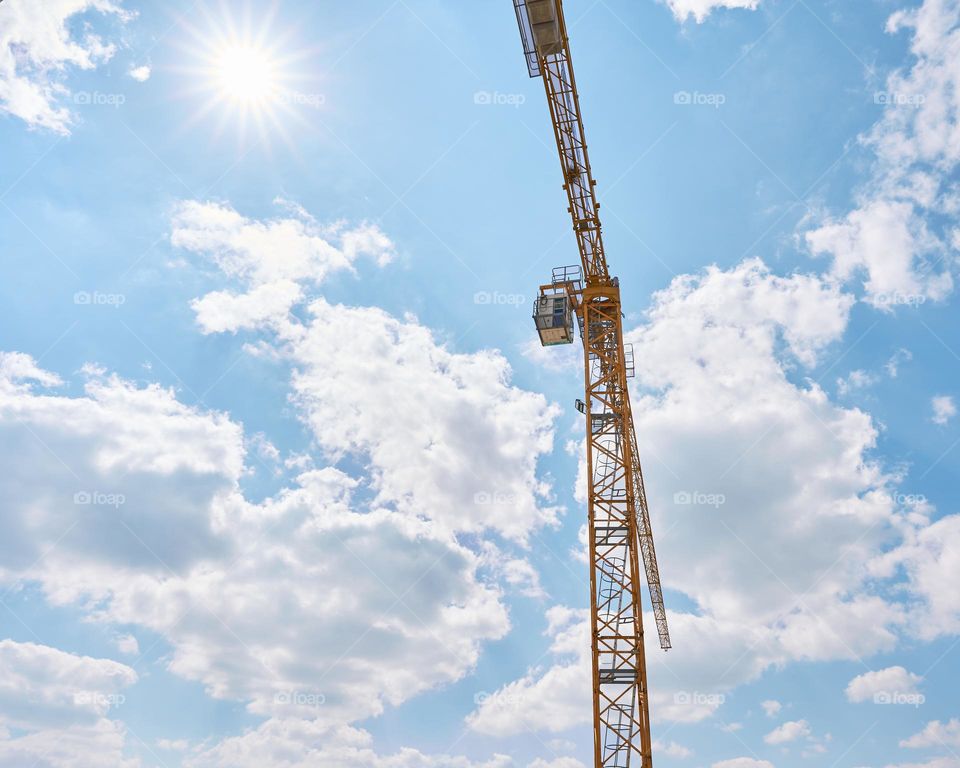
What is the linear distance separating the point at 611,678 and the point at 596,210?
24.8m

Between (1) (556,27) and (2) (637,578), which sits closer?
(1) (556,27)

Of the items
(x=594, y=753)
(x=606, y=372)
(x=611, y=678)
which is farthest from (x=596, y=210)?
(x=594, y=753)

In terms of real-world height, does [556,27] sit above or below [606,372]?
above

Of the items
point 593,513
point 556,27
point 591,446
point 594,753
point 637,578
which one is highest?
point 556,27

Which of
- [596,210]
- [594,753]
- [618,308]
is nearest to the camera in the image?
[594,753]

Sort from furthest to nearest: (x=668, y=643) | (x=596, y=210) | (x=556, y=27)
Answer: (x=668, y=643)
(x=596, y=210)
(x=556, y=27)

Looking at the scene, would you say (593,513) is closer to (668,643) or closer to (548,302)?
(548,302)

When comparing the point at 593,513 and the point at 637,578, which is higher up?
the point at 593,513

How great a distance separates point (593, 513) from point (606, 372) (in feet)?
28.3

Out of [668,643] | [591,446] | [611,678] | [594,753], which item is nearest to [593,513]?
[591,446]

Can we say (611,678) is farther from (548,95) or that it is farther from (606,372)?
(548,95)

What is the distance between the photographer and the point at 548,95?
33.8 meters

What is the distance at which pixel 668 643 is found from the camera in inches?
2483

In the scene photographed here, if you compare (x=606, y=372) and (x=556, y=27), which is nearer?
(x=556, y=27)
